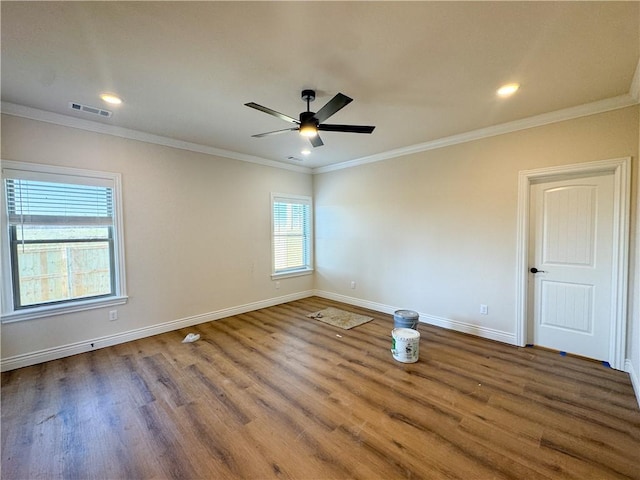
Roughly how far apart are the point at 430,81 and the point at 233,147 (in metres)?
3.01

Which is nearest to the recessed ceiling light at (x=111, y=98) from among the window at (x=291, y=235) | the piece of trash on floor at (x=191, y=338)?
the window at (x=291, y=235)

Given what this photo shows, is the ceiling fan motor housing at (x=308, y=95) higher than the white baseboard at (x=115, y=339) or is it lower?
higher

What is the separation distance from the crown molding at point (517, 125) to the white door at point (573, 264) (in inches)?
26.7

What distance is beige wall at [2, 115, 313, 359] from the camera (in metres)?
3.07

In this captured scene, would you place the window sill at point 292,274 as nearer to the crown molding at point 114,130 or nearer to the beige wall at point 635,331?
the crown molding at point 114,130

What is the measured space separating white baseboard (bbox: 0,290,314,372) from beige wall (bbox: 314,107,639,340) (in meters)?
2.05

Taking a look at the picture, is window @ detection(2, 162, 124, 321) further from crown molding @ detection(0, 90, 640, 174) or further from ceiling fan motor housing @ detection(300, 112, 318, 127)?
ceiling fan motor housing @ detection(300, 112, 318, 127)

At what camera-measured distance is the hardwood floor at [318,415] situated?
172cm

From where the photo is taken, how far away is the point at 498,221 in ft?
11.6

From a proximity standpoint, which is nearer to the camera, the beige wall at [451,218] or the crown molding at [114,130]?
the crown molding at [114,130]

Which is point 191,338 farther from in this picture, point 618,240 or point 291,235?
point 618,240

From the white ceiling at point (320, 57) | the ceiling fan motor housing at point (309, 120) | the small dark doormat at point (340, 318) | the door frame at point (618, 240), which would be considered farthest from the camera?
the small dark doormat at point (340, 318)

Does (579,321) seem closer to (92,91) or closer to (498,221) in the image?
(498,221)

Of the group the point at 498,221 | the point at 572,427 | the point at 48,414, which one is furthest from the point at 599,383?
the point at 48,414
